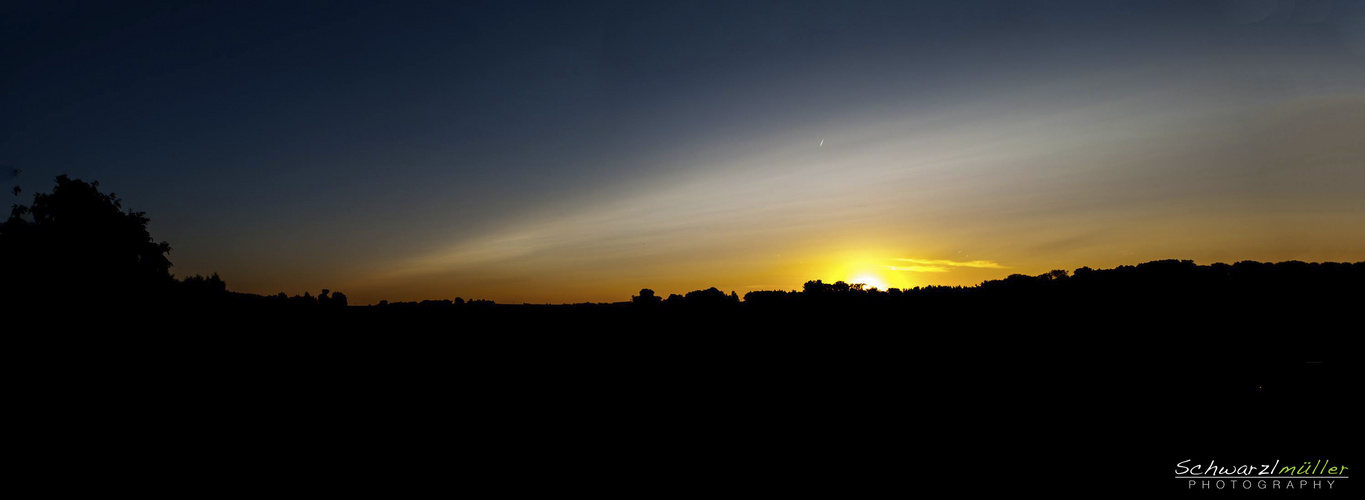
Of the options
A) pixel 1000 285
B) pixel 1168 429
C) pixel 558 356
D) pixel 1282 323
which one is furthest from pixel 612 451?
pixel 1282 323

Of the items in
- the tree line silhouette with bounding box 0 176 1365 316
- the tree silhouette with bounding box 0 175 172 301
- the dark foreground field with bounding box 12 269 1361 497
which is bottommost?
the dark foreground field with bounding box 12 269 1361 497

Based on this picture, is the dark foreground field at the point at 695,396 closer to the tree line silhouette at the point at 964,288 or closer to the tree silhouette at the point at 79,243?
the tree line silhouette at the point at 964,288

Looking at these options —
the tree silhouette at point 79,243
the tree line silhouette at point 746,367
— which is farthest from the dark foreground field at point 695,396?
the tree silhouette at point 79,243

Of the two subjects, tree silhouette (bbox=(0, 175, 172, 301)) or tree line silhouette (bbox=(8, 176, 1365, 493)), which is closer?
tree line silhouette (bbox=(8, 176, 1365, 493))

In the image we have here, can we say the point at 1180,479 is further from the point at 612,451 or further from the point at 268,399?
the point at 268,399

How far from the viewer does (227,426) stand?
18.4m

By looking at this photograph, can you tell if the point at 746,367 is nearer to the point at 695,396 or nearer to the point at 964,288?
the point at 695,396

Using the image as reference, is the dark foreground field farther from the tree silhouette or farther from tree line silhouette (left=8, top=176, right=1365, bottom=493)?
the tree silhouette

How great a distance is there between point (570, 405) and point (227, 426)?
37.3ft

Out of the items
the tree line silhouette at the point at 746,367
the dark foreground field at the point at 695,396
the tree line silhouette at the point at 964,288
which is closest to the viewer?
the dark foreground field at the point at 695,396

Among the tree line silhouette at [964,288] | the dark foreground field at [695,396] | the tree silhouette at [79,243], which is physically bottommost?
the dark foreground field at [695,396]

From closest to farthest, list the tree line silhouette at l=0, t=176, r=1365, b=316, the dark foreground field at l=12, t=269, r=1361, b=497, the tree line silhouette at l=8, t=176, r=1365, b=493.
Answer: the dark foreground field at l=12, t=269, r=1361, b=497
the tree line silhouette at l=8, t=176, r=1365, b=493
the tree line silhouette at l=0, t=176, r=1365, b=316

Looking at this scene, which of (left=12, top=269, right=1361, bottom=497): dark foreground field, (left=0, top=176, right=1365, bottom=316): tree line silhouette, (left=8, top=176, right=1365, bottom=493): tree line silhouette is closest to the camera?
(left=12, top=269, right=1361, bottom=497): dark foreground field

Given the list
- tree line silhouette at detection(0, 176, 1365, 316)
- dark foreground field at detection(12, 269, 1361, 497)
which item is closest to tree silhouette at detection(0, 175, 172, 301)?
tree line silhouette at detection(0, 176, 1365, 316)
